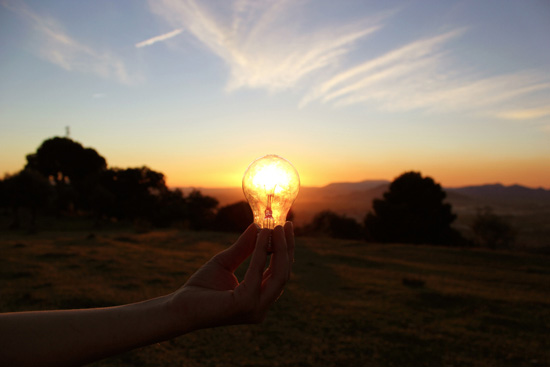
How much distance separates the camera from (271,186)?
260 centimetres

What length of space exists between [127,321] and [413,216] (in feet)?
113

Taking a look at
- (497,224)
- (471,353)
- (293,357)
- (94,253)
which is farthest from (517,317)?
(497,224)

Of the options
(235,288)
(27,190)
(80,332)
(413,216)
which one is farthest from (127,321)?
(413,216)

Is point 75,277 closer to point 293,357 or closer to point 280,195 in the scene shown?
point 293,357

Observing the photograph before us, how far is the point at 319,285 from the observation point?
460 inches

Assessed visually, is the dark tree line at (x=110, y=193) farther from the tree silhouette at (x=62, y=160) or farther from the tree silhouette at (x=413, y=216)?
the tree silhouette at (x=413, y=216)

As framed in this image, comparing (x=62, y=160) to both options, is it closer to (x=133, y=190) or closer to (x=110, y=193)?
(x=133, y=190)

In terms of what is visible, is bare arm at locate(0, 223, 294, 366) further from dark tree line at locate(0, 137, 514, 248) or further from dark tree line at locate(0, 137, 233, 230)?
dark tree line at locate(0, 137, 233, 230)

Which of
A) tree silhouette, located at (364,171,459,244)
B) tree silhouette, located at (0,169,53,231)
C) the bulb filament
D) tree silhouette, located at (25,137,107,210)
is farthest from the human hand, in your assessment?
tree silhouette, located at (25,137,107,210)

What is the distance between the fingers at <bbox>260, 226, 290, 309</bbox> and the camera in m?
1.58

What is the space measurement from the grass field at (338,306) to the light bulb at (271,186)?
427 centimetres

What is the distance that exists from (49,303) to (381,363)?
6985mm

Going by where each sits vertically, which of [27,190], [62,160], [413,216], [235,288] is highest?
[62,160]

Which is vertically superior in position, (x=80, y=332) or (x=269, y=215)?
(x=269, y=215)
